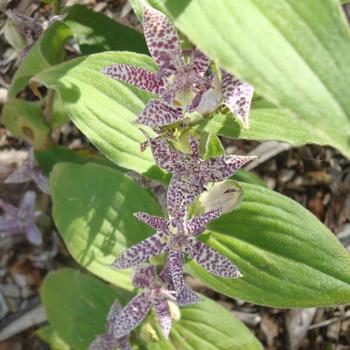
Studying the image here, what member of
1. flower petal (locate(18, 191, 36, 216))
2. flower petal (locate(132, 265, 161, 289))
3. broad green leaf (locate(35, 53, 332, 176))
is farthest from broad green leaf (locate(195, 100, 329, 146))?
flower petal (locate(18, 191, 36, 216))

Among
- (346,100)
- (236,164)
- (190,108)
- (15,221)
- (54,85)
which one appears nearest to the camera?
(346,100)

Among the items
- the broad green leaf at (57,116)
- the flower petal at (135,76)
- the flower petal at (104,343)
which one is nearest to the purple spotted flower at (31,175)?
the broad green leaf at (57,116)

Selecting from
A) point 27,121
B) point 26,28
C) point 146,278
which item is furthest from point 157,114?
point 27,121

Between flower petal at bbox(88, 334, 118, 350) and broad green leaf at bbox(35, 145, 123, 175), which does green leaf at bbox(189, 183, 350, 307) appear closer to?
flower petal at bbox(88, 334, 118, 350)

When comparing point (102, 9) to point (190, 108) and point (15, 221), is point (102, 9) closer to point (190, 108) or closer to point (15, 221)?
point (15, 221)

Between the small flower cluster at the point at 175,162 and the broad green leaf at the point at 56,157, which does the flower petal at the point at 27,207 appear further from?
the small flower cluster at the point at 175,162

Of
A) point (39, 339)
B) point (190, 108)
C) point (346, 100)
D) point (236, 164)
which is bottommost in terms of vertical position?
point (39, 339)

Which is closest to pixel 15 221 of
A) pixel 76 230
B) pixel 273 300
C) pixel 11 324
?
pixel 11 324
